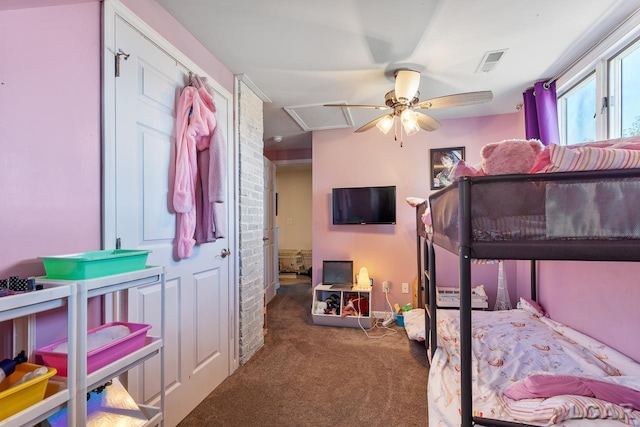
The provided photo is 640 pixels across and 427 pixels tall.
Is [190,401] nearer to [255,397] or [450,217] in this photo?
[255,397]

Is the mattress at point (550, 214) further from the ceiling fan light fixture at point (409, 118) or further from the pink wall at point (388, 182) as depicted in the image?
the pink wall at point (388, 182)

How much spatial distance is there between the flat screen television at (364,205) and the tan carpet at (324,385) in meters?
1.29

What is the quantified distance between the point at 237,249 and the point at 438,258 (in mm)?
2347

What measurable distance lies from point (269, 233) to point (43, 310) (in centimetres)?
371

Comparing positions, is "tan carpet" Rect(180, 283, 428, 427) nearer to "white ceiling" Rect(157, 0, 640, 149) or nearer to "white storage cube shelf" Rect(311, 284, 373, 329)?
"white storage cube shelf" Rect(311, 284, 373, 329)

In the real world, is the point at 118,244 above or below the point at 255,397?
above

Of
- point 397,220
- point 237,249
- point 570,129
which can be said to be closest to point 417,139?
point 397,220

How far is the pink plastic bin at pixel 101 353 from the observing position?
89cm

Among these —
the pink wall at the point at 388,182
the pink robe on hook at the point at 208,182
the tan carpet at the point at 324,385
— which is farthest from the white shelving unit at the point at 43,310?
the pink wall at the point at 388,182

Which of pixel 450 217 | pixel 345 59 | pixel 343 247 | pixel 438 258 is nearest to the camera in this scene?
pixel 450 217

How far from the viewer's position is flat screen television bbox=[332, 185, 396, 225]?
A: 3.40 m

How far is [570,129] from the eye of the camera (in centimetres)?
246

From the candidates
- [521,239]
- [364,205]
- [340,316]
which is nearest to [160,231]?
Answer: [521,239]

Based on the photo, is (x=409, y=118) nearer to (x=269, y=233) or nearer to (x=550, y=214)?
(x=550, y=214)
